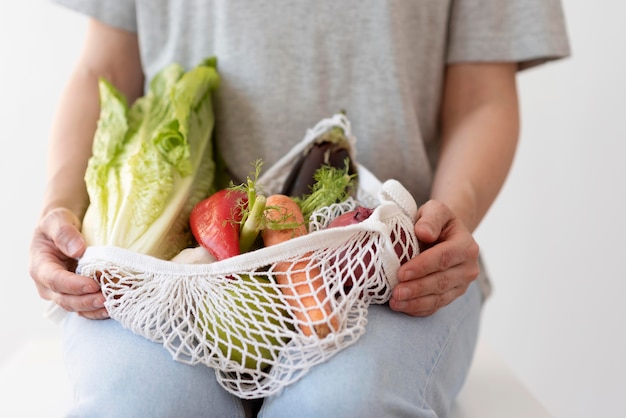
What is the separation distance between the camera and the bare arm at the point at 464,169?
0.81m

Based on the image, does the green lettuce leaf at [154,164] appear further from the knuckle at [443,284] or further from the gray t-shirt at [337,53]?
the knuckle at [443,284]

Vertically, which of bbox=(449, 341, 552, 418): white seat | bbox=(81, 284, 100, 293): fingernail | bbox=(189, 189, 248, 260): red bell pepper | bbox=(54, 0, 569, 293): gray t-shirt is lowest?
bbox=(449, 341, 552, 418): white seat

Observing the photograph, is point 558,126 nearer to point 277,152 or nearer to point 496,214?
point 496,214

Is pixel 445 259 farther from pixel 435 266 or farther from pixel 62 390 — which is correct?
pixel 62 390

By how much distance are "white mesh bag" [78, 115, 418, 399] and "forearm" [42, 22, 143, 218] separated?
23 centimetres

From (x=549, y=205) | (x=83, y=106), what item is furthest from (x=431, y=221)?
(x=549, y=205)

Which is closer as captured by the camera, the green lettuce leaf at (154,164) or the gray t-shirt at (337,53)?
the green lettuce leaf at (154,164)

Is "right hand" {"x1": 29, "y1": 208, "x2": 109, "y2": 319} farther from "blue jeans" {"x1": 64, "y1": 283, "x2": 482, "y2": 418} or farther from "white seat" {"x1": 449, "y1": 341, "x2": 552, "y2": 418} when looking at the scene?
"white seat" {"x1": 449, "y1": 341, "x2": 552, "y2": 418}

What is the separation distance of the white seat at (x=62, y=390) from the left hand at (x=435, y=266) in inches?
10.9

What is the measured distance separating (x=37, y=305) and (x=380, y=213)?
1302 millimetres

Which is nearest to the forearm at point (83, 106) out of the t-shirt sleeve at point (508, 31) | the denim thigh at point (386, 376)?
the denim thigh at point (386, 376)

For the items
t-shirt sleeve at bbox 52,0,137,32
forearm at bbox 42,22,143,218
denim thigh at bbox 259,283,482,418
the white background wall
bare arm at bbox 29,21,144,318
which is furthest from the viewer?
the white background wall

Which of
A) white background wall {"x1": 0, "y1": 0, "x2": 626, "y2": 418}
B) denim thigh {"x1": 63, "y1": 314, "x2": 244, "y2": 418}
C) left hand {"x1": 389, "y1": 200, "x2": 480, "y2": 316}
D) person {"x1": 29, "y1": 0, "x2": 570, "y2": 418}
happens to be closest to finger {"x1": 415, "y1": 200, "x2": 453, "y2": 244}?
left hand {"x1": 389, "y1": 200, "x2": 480, "y2": 316}

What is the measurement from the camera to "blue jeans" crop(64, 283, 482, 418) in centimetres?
72
